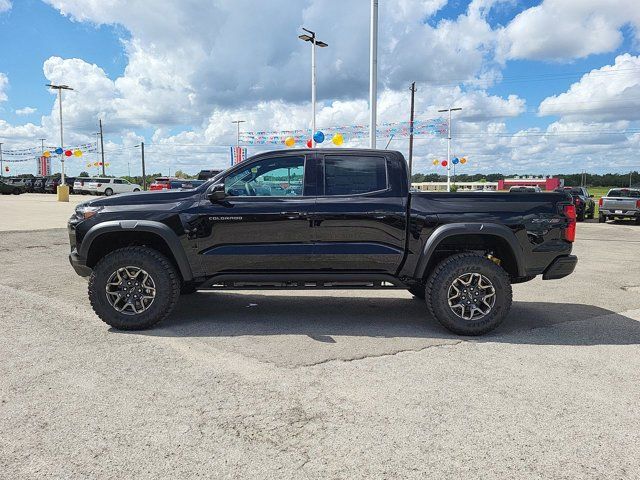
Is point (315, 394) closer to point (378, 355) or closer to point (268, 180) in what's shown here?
point (378, 355)

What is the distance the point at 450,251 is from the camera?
5.45m

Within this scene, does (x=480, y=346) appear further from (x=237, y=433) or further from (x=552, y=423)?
(x=237, y=433)

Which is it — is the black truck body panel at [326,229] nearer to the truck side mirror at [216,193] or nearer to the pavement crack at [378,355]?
the truck side mirror at [216,193]

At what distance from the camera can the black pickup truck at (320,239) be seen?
5.09 m

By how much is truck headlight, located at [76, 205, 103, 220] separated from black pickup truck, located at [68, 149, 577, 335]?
13 mm

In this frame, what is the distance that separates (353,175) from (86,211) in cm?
278

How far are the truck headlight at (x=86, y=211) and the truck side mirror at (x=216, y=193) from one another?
1.17m

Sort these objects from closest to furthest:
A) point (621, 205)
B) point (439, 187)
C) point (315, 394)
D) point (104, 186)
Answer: point (315, 394), point (621, 205), point (104, 186), point (439, 187)

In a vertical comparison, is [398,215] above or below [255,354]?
above

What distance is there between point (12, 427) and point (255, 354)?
6.17 feet

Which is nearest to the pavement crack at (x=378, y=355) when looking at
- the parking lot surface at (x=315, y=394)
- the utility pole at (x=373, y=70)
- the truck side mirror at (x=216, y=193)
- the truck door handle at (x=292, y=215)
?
the parking lot surface at (x=315, y=394)

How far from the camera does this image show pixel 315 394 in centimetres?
360

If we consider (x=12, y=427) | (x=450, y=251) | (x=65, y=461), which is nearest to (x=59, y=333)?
(x=12, y=427)

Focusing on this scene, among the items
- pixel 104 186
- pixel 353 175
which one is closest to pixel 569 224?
pixel 353 175
